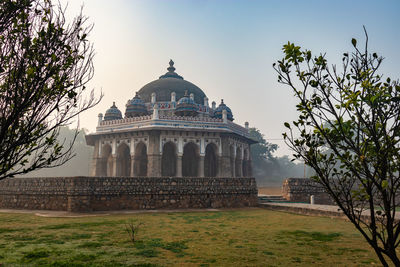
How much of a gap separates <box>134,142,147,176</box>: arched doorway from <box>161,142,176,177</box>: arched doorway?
192cm

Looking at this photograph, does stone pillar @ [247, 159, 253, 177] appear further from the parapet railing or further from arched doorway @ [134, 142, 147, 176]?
arched doorway @ [134, 142, 147, 176]

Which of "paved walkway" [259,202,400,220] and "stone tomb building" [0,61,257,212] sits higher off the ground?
"stone tomb building" [0,61,257,212]

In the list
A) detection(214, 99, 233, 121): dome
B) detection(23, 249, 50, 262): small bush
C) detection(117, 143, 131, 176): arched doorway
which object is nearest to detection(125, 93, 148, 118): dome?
detection(117, 143, 131, 176): arched doorway

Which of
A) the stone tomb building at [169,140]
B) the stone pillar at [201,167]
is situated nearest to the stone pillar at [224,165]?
the stone tomb building at [169,140]

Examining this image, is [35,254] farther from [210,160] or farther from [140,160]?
[210,160]

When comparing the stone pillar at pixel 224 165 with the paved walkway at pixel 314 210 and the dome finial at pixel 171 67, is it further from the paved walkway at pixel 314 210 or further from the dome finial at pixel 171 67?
the dome finial at pixel 171 67

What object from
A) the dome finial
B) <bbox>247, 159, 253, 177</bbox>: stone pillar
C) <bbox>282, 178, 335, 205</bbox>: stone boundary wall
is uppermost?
the dome finial

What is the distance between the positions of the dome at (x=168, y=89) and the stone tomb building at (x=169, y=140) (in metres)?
0.11

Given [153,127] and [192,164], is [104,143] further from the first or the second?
[192,164]

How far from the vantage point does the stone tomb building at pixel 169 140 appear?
76.1 feet

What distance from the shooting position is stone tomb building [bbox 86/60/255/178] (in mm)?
23188

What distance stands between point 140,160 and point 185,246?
19831 mm

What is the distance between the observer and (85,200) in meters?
12.2

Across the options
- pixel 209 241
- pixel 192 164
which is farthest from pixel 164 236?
pixel 192 164
